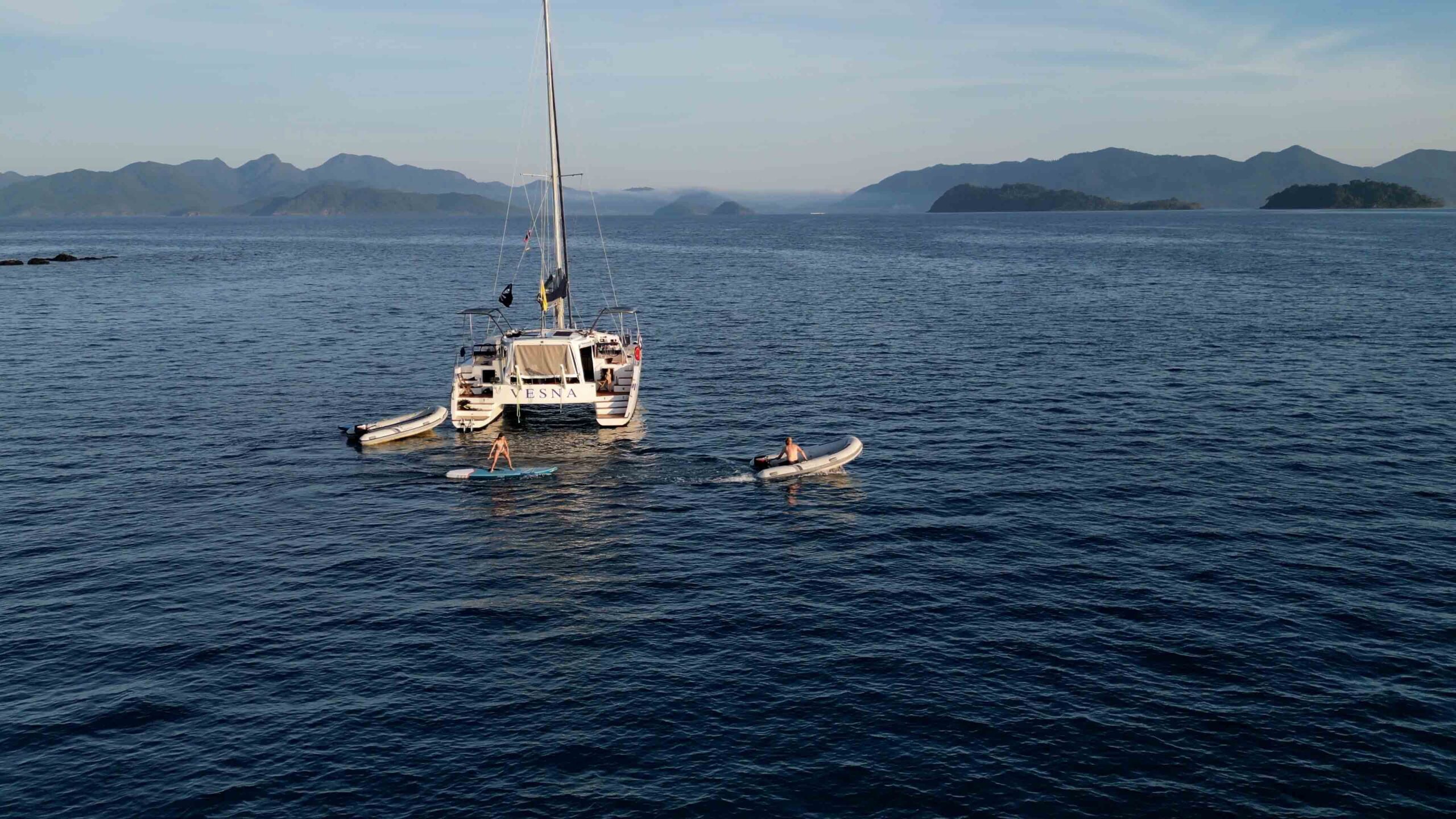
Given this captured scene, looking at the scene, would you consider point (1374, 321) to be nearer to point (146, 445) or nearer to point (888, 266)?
point (888, 266)

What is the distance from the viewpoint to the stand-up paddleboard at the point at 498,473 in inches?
1842

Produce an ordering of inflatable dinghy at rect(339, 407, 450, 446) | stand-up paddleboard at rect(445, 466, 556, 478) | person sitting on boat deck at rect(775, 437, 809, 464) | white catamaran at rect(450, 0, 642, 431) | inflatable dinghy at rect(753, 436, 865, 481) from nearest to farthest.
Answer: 1. inflatable dinghy at rect(753, 436, 865, 481)
2. person sitting on boat deck at rect(775, 437, 809, 464)
3. stand-up paddleboard at rect(445, 466, 556, 478)
4. inflatable dinghy at rect(339, 407, 450, 446)
5. white catamaran at rect(450, 0, 642, 431)

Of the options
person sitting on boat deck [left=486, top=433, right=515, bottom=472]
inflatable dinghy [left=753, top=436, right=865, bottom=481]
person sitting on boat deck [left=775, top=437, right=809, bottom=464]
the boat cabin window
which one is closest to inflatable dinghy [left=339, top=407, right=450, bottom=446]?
person sitting on boat deck [left=486, top=433, right=515, bottom=472]

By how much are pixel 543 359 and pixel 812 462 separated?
17.6 m

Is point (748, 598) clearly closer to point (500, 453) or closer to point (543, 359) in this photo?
point (500, 453)

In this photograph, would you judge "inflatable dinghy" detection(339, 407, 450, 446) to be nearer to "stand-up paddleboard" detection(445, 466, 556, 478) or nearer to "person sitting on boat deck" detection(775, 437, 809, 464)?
"stand-up paddleboard" detection(445, 466, 556, 478)

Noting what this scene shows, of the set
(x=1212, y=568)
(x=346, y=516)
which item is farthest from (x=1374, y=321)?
(x=346, y=516)

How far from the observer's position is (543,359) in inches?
2205

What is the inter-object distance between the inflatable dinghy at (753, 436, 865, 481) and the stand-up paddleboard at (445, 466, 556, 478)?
393 inches

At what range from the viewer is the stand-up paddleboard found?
46781mm

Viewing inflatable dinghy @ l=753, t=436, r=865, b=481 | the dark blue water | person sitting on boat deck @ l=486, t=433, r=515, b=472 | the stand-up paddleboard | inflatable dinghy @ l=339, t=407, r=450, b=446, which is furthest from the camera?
inflatable dinghy @ l=339, t=407, r=450, b=446

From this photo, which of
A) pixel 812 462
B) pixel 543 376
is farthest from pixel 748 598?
pixel 543 376

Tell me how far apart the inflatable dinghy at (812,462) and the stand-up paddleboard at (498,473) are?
999 centimetres

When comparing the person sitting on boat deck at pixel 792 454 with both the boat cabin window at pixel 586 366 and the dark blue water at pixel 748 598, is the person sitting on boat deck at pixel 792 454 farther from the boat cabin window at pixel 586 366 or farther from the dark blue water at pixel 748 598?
the boat cabin window at pixel 586 366
